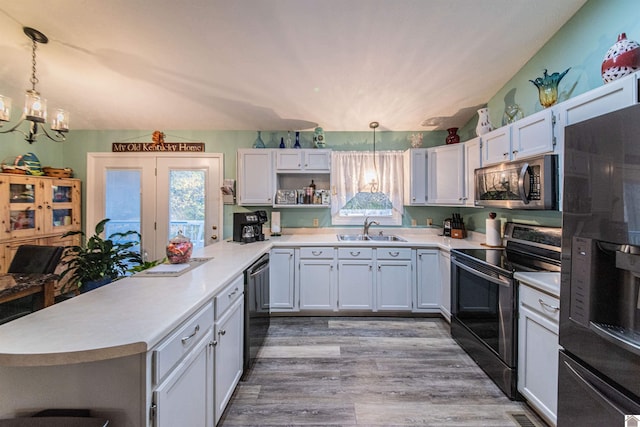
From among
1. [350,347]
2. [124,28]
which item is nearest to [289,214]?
[350,347]

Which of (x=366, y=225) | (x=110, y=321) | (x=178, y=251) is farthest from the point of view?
(x=366, y=225)

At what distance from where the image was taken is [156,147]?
3.73 m

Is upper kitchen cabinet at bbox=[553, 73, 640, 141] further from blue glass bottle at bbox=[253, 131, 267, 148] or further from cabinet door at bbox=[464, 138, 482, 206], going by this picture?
blue glass bottle at bbox=[253, 131, 267, 148]

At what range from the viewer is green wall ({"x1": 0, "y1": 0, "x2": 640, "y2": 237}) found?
1.90 m

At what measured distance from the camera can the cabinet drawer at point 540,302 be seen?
1.47 meters

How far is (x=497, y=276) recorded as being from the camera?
6.39 feet

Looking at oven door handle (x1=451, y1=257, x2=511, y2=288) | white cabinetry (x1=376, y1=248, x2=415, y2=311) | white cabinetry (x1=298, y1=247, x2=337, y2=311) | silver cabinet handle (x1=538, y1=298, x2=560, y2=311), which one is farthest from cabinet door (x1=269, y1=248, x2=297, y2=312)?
silver cabinet handle (x1=538, y1=298, x2=560, y2=311)

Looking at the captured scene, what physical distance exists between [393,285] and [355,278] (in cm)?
46

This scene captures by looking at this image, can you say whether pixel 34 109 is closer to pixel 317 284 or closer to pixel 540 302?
pixel 317 284

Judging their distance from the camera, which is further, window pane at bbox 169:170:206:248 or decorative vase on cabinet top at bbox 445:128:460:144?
window pane at bbox 169:170:206:248

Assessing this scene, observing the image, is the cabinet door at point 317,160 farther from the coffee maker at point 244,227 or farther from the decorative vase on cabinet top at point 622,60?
the decorative vase on cabinet top at point 622,60

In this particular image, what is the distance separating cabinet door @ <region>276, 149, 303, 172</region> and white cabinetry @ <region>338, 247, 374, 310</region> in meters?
1.27

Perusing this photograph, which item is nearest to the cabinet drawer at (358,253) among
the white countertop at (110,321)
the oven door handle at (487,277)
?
the oven door handle at (487,277)

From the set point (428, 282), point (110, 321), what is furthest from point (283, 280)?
point (110, 321)
